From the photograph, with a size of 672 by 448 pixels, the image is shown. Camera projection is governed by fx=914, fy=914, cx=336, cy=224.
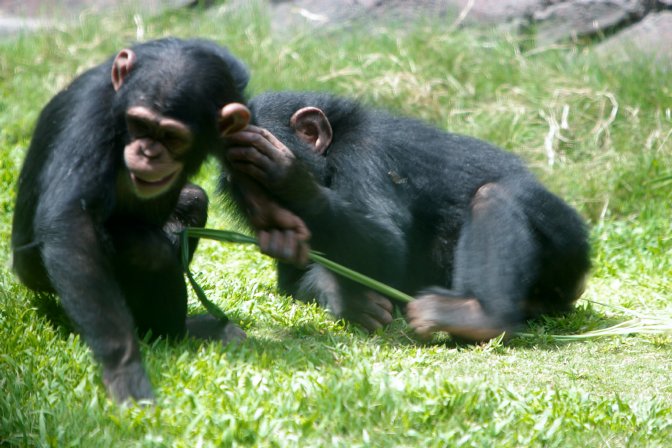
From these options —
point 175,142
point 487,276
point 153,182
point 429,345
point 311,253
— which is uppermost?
point 175,142

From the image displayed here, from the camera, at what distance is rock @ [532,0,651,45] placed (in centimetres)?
1015

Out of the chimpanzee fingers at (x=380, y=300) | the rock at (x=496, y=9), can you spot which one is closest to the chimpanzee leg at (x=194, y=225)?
the chimpanzee fingers at (x=380, y=300)

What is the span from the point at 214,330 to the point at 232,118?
3.74 feet

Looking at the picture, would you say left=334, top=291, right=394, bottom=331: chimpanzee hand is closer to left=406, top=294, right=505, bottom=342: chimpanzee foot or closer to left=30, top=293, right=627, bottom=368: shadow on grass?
left=30, top=293, right=627, bottom=368: shadow on grass

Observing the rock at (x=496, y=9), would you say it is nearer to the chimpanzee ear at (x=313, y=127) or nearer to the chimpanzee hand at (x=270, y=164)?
the chimpanzee ear at (x=313, y=127)

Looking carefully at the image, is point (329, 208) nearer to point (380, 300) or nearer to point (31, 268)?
point (380, 300)

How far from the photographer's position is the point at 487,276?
5.17 m

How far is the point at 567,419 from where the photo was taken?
12.5 ft

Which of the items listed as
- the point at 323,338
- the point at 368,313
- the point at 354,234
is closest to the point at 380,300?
the point at 368,313

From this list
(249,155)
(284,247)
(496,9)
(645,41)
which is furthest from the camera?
(496,9)

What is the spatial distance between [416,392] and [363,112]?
2.48 m

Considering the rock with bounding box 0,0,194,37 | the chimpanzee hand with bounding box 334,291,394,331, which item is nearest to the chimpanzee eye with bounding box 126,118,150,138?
the chimpanzee hand with bounding box 334,291,394,331

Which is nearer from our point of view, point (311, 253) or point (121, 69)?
point (121, 69)

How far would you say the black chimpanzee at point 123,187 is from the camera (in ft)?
13.4
